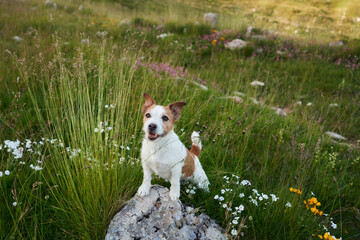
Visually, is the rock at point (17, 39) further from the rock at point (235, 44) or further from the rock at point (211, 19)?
the rock at point (211, 19)

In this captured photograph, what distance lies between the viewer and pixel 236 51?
29.9ft

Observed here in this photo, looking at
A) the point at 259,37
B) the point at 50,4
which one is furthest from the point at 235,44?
the point at 50,4

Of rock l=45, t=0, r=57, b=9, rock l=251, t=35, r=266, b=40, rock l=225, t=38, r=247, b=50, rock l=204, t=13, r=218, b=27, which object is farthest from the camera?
rock l=45, t=0, r=57, b=9

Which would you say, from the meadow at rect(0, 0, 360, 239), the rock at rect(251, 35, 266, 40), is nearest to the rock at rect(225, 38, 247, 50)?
the meadow at rect(0, 0, 360, 239)

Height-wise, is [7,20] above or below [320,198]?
above

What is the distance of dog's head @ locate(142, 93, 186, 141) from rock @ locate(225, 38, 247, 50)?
7.58 meters

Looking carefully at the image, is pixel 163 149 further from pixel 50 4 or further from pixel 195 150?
pixel 50 4

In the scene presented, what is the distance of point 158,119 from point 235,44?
805cm

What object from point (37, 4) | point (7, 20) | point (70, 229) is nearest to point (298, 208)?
point (70, 229)

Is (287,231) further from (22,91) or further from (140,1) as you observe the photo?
(140,1)

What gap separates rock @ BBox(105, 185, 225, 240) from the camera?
2.19m

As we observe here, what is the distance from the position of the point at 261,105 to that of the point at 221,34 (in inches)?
234

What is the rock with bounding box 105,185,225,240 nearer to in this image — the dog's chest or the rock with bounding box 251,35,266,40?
the dog's chest

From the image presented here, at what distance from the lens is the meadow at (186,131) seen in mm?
2422
